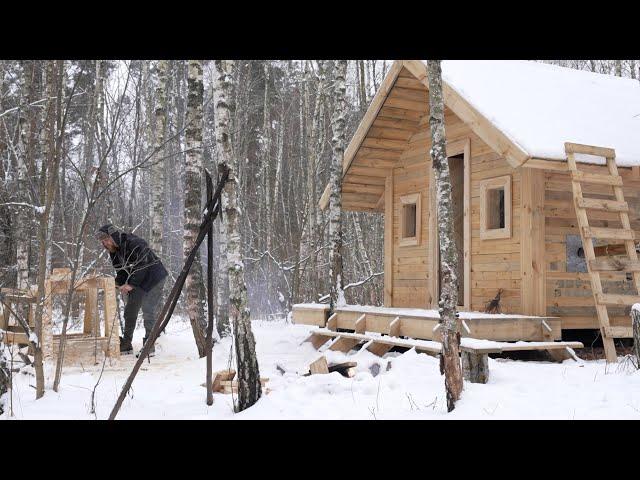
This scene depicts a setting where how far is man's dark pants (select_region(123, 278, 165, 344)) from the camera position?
9.46 meters

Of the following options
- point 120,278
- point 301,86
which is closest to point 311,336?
point 120,278

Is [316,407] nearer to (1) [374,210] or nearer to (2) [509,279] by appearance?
(2) [509,279]

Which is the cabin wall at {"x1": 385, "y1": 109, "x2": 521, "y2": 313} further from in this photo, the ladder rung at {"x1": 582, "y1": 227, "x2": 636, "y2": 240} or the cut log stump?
the cut log stump

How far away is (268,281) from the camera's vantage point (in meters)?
22.1

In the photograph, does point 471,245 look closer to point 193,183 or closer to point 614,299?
point 614,299

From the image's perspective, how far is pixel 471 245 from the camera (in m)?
10.5

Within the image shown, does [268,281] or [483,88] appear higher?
[483,88]

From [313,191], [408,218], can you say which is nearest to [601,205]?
[408,218]

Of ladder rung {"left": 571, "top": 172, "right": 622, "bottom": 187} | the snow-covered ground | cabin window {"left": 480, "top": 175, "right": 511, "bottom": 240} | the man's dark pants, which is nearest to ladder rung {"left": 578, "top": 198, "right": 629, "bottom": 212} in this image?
ladder rung {"left": 571, "top": 172, "right": 622, "bottom": 187}

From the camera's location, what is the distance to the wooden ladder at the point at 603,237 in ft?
26.1

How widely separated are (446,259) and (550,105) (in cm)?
557

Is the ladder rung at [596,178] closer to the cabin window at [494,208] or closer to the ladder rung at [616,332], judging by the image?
the cabin window at [494,208]
